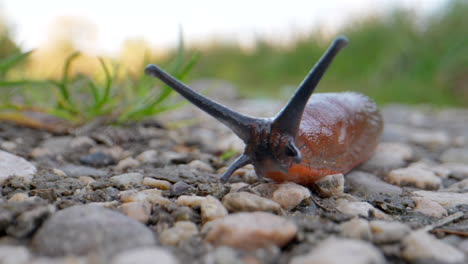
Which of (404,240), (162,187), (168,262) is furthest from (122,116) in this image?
(404,240)

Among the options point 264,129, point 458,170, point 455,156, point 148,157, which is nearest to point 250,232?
point 264,129

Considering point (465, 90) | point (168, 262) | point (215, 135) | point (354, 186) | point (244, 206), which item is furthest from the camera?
point (465, 90)

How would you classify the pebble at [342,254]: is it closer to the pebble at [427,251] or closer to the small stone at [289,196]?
the pebble at [427,251]

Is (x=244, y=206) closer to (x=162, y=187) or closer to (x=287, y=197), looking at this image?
(x=287, y=197)

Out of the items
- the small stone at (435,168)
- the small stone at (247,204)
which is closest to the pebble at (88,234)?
the small stone at (247,204)

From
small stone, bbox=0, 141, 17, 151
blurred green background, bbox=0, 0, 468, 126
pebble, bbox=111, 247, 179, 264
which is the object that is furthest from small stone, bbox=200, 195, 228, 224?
blurred green background, bbox=0, 0, 468, 126

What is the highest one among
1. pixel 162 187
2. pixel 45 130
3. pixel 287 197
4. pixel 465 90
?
pixel 465 90
